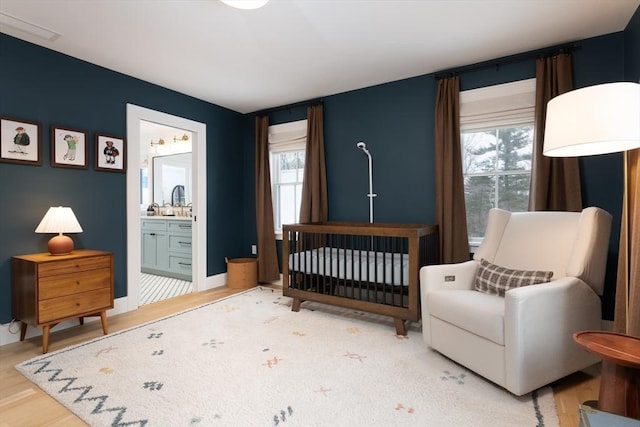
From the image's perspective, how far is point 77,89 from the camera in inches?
110

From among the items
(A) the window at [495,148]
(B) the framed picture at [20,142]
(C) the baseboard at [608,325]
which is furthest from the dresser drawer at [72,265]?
(C) the baseboard at [608,325]

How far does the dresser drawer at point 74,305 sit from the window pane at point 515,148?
3469 millimetres

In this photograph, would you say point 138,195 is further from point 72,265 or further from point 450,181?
point 450,181

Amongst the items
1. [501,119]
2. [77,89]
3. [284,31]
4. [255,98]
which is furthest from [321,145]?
[77,89]

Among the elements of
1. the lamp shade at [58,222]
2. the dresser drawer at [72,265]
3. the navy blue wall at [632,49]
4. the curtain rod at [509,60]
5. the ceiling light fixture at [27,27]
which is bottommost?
the dresser drawer at [72,265]

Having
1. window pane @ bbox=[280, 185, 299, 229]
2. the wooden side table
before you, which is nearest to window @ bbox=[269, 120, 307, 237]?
window pane @ bbox=[280, 185, 299, 229]

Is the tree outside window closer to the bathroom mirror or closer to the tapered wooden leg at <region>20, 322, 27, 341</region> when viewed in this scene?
the tapered wooden leg at <region>20, 322, 27, 341</region>

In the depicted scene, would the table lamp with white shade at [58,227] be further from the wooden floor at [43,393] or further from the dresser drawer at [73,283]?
the wooden floor at [43,393]

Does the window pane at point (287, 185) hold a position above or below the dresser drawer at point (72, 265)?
above

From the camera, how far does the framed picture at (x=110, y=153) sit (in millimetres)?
2936

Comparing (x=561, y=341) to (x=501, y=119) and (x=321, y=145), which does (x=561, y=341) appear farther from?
(x=321, y=145)

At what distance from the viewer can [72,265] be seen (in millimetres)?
2359

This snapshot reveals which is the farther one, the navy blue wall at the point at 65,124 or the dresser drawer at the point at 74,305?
the navy blue wall at the point at 65,124

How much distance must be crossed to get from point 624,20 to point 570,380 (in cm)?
242
